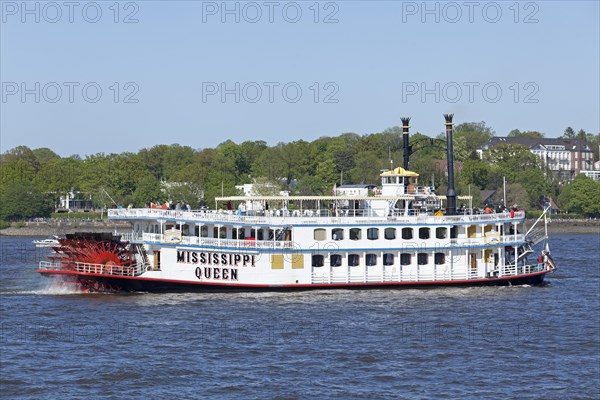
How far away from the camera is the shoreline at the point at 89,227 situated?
126 metres

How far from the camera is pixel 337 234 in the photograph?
5444 centimetres

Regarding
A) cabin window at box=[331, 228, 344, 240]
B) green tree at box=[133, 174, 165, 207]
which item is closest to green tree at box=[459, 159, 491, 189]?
green tree at box=[133, 174, 165, 207]

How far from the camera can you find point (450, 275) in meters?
55.3

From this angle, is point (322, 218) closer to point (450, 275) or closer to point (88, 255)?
point (450, 275)

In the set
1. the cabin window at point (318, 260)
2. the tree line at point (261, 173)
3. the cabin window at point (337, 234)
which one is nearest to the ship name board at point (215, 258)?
the cabin window at point (318, 260)

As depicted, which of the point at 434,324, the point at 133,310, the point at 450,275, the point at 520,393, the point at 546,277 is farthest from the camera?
the point at 546,277

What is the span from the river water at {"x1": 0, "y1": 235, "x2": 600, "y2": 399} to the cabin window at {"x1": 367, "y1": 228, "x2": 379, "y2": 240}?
2895 mm

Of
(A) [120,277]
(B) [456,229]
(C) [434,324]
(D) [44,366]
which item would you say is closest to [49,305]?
(A) [120,277]

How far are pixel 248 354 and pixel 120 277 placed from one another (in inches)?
622

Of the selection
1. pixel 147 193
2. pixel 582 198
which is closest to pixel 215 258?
pixel 147 193

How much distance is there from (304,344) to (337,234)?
602 inches

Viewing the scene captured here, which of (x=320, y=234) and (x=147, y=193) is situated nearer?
(x=320, y=234)

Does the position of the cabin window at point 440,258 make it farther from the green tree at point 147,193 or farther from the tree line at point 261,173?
the green tree at point 147,193

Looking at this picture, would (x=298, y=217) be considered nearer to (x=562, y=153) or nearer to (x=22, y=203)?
(x=22, y=203)
